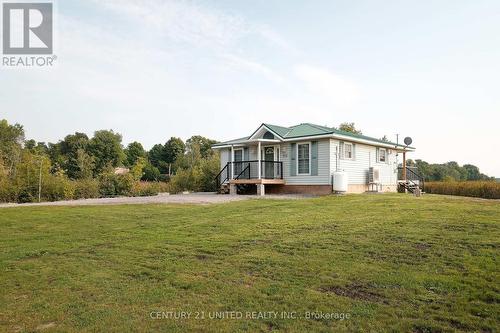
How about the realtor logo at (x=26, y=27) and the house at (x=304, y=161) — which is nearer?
the realtor logo at (x=26, y=27)

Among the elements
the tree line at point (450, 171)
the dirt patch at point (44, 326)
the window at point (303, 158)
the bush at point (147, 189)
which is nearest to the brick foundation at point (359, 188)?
the window at point (303, 158)

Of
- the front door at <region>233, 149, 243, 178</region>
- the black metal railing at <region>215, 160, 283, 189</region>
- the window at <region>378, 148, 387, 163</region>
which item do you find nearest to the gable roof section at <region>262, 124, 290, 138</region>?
the black metal railing at <region>215, 160, 283, 189</region>

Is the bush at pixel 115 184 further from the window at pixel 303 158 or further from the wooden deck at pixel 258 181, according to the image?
the window at pixel 303 158

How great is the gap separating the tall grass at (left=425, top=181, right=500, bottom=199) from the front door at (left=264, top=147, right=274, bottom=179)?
13.3 m

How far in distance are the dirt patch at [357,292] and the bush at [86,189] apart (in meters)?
19.7

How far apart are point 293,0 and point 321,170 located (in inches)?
319

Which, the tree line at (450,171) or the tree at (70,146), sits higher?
the tree at (70,146)

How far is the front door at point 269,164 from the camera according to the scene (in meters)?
20.6

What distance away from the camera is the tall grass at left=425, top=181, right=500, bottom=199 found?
22.0 m

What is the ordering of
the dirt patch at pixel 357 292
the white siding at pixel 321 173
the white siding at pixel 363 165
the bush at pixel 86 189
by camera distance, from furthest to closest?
the bush at pixel 86 189 → the white siding at pixel 363 165 → the white siding at pixel 321 173 → the dirt patch at pixel 357 292

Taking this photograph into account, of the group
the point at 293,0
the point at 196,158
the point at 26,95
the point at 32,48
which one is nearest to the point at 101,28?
the point at 32,48

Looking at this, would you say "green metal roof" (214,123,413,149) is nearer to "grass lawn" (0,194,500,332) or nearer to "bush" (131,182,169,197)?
"bush" (131,182,169,197)

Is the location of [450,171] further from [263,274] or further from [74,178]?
[263,274]

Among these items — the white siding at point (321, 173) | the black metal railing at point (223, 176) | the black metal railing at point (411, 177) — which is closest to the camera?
the white siding at point (321, 173)
